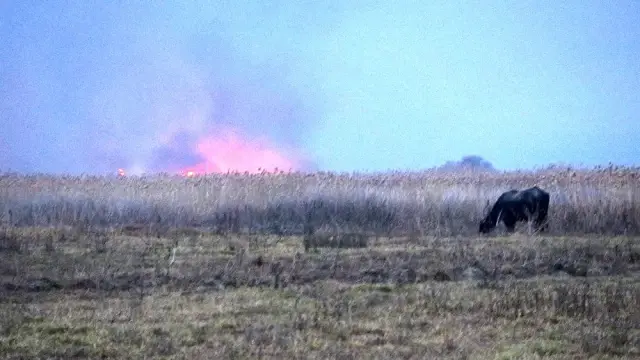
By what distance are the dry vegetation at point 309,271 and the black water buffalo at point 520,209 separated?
0.40 m

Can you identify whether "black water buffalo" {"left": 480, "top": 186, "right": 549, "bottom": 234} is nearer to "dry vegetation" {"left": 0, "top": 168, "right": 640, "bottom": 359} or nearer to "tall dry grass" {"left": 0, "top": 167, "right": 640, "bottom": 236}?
"tall dry grass" {"left": 0, "top": 167, "right": 640, "bottom": 236}

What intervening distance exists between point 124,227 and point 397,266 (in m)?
5.92

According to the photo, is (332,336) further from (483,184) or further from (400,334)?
(483,184)

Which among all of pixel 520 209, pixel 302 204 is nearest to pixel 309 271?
pixel 302 204

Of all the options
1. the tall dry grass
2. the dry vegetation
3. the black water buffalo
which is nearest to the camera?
the dry vegetation

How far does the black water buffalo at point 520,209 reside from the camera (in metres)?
16.6

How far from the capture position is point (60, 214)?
16.5 metres

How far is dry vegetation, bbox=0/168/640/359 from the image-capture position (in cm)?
703

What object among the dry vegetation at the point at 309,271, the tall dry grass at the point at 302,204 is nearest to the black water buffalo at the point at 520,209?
the tall dry grass at the point at 302,204

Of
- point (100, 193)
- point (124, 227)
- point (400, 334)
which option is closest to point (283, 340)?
point (400, 334)

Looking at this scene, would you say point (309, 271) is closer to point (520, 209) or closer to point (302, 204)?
point (302, 204)

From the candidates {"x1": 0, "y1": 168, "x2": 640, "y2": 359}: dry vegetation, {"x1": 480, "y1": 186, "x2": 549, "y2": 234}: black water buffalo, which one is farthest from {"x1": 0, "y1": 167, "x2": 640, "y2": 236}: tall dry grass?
{"x1": 480, "y1": 186, "x2": 549, "y2": 234}: black water buffalo

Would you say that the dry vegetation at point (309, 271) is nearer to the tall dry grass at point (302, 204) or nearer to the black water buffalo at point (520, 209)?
the tall dry grass at point (302, 204)

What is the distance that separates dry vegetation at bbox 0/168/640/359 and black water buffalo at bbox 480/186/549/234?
1.33ft
